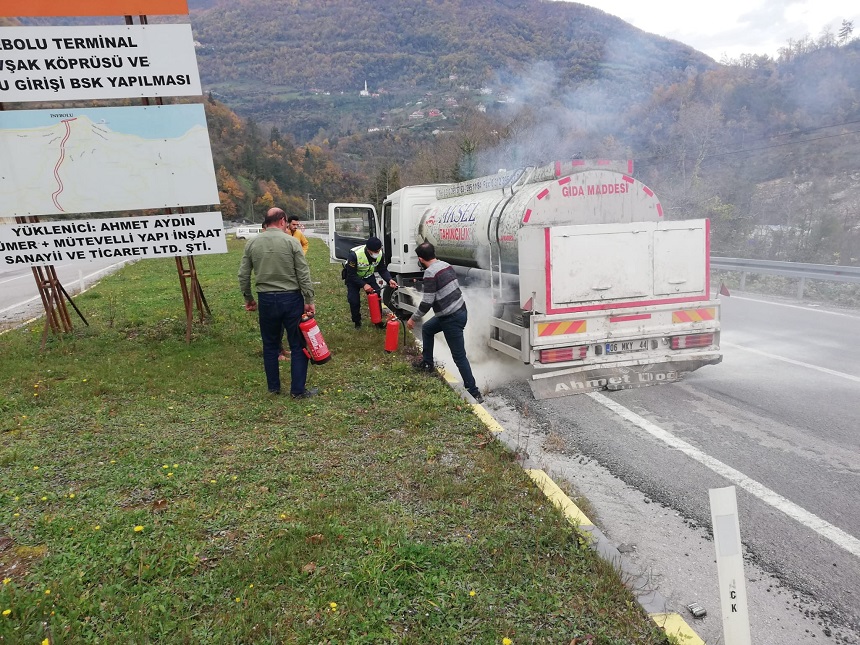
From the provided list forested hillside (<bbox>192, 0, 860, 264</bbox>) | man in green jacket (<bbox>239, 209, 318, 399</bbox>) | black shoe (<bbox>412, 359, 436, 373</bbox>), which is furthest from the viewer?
forested hillside (<bbox>192, 0, 860, 264</bbox>)

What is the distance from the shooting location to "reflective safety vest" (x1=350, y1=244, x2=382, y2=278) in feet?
28.0

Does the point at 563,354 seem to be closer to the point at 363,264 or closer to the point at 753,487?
the point at 753,487

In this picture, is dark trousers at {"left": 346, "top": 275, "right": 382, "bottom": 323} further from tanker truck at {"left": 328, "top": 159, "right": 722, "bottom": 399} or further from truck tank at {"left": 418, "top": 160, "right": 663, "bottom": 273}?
tanker truck at {"left": 328, "top": 159, "right": 722, "bottom": 399}

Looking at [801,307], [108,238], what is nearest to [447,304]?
[108,238]

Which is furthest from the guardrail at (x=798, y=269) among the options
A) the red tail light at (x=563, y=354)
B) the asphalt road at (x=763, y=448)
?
the red tail light at (x=563, y=354)

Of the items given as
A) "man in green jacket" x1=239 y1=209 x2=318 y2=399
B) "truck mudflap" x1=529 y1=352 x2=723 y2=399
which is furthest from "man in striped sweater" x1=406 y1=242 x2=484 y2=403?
"man in green jacket" x1=239 y1=209 x2=318 y2=399

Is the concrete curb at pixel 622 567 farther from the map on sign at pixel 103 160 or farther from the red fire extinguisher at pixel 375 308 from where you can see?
the map on sign at pixel 103 160

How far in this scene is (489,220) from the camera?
750 centimetres

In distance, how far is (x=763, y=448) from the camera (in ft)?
14.6

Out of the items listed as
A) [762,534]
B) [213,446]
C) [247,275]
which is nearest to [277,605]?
[213,446]

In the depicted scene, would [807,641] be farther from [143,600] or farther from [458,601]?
[143,600]

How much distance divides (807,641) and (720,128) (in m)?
39.0

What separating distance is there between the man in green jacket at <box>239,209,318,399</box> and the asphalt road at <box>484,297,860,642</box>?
2346mm

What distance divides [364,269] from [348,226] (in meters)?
3.54
